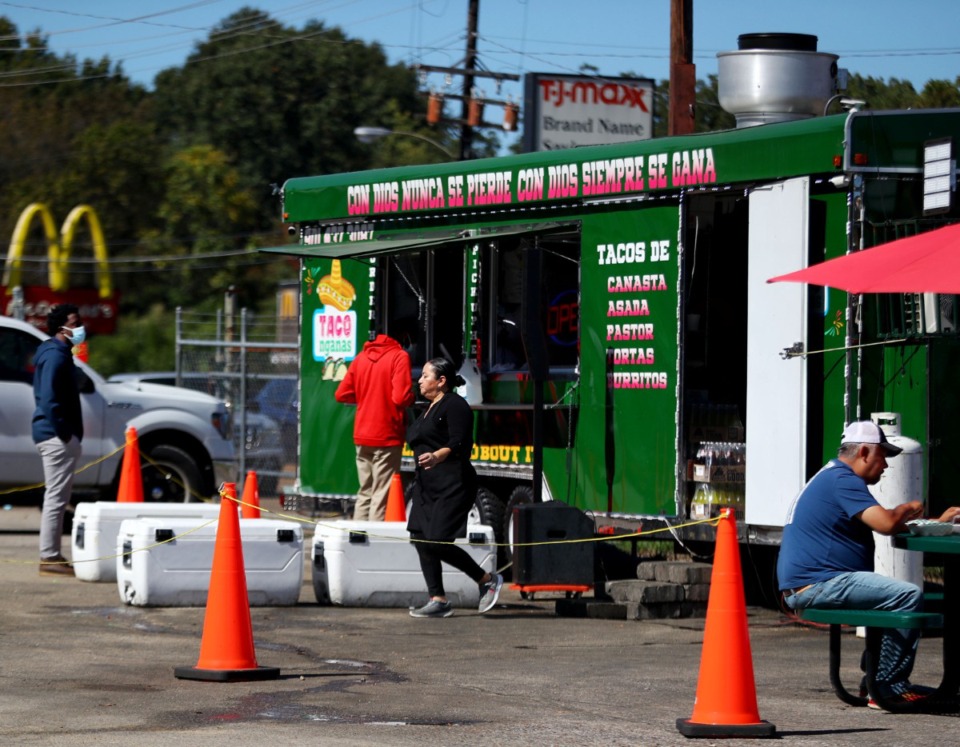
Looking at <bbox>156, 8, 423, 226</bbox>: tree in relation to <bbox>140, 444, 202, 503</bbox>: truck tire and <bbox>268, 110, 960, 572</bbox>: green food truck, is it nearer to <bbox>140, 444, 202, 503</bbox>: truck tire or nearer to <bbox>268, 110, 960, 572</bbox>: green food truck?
<bbox>140, 444, 202, 503</bbox>: truck tire

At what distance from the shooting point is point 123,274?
207 ft

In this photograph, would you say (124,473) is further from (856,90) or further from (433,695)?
(856,90)

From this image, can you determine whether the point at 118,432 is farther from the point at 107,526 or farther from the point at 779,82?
the point at 779,82

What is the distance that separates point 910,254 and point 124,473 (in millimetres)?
7462

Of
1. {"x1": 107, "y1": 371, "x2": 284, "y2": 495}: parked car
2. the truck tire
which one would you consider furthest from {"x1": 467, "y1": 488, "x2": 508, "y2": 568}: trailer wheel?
{"x1": 107, "y1": 371, "x2": 284, "y2": 495}: parked car

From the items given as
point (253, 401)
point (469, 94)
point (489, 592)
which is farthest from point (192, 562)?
point (469, 94)

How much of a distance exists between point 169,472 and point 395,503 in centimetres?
509

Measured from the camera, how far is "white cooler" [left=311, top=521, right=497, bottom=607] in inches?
485

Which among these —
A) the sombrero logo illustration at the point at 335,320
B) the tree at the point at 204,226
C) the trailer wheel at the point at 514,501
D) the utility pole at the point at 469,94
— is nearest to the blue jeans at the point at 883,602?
the trailer wheel at the point at 514,501

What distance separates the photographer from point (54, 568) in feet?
45.6

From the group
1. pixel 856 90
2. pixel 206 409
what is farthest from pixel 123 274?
pixel 206 409

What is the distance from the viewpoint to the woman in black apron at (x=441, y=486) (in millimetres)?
11773

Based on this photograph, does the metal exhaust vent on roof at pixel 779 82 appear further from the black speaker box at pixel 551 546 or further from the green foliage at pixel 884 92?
the green foliage at pixel 884 92

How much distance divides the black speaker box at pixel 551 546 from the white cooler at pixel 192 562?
147 cm
